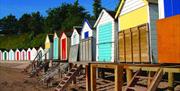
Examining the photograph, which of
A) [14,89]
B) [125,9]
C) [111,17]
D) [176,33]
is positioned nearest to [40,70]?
[14,89]

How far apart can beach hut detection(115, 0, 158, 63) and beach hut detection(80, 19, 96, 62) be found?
5.45 m

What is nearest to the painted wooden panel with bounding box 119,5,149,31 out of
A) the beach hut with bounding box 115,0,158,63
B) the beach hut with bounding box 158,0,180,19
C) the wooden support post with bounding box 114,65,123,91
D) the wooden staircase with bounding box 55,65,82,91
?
the beach hut with bounding box 115,0,158,63

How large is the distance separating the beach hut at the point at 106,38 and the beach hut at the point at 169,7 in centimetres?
651

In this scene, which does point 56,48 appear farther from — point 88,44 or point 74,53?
point 88,44

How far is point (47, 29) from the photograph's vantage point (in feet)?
288

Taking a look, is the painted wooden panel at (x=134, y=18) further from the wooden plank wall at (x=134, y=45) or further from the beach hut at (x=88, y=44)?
the beach hut at (x=88, y=44)

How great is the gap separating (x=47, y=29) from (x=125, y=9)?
70.7 m

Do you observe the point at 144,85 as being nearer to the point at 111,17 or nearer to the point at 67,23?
the point at 111,17

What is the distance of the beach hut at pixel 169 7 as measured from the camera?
1301 cm

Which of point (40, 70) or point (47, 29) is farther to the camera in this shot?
point (47, 29)

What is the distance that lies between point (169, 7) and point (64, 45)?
1953 cm

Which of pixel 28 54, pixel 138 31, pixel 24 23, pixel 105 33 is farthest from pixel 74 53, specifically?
pixel 24 23

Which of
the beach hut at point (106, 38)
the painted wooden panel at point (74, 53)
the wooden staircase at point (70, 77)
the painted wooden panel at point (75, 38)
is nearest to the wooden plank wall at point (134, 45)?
the beach hut at point (106, 38)

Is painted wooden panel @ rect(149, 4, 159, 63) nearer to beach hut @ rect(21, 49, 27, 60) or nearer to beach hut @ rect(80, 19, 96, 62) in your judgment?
beach hut @ rect(80, 19, 96, 62)
